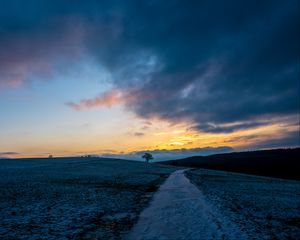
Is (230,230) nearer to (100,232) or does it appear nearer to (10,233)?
(100,232)

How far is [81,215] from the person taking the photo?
16.1 meters

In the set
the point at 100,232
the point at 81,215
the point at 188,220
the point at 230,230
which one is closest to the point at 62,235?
the point at 100,232

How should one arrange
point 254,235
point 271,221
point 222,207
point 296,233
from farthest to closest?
point 222,207 < point 271,221 < point 296,233 < point 254,235

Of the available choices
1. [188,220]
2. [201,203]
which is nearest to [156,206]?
[201,203]

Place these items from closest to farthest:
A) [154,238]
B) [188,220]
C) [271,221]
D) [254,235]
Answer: [154,238]
[254,235]
[188,220]
[271,221]

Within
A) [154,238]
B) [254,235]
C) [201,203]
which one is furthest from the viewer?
[201,203]

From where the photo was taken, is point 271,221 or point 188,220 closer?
point 188,220

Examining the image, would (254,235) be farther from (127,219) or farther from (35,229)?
(35,229)

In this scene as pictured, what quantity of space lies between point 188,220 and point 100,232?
15.9 ft

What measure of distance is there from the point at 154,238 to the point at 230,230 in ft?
12.8

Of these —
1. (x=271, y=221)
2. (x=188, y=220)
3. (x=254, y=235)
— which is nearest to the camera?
(x=254, y=235)

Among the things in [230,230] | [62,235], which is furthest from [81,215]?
[230,230]

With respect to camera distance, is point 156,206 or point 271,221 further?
point 156,206

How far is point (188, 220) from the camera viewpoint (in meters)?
14.5
